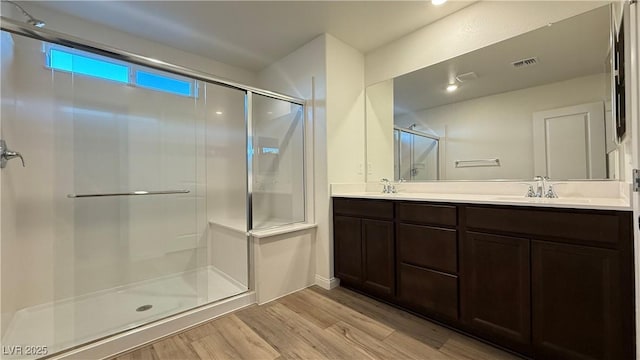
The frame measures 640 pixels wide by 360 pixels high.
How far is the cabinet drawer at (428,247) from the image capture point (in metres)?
1.75

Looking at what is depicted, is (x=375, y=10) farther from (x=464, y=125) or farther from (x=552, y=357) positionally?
(x=552, y=357)

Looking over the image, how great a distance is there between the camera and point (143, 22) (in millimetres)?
2355

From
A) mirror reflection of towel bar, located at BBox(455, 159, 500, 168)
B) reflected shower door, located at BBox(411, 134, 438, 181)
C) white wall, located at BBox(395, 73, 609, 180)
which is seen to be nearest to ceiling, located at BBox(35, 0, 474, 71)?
white wall, located at BBox(395, 73, 609, 180)

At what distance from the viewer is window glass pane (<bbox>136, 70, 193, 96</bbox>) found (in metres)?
2.58

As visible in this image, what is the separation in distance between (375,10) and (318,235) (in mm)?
2097

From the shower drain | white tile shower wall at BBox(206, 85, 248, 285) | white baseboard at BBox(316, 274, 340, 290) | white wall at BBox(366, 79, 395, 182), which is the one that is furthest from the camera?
white tile shower wall at BBox(206, 85, 248, 285)

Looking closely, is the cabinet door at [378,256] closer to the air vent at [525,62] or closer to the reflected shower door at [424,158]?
the reflected shower door at [424,158]

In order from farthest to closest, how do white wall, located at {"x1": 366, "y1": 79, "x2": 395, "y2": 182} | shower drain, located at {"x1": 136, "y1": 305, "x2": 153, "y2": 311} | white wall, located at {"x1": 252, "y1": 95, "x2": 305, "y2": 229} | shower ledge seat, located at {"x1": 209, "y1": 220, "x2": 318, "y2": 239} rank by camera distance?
white wall, located at {"x1": 366, "y1": 79, "x2": 395, "y2": 182} < white wall, located at {"x1": 252, "y1": 95, "x2": 305, "y2": 229} < shower ledge seat, located at {"x1": 209, "y1": 220, "x2": 318, "y2": 239} < shower drain, located at {"x1": 136, "y1": 305, "x2": 153, "y2": 311}

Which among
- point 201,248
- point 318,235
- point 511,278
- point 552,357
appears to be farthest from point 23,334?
point 552,357

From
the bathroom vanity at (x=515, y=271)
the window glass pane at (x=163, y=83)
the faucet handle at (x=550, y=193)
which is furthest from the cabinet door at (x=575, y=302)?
the window glass pane at (x=163, y=83)

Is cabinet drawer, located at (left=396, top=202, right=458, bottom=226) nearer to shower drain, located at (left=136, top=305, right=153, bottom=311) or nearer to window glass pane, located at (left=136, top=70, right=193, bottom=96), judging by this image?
shower drain, located at (left=136, top=305, right=153, bottom=311)

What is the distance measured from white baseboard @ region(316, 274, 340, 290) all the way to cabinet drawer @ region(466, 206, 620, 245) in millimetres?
1391

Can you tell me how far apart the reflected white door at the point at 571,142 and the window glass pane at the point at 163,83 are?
3249 millimetres

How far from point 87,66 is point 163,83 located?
0.59m
